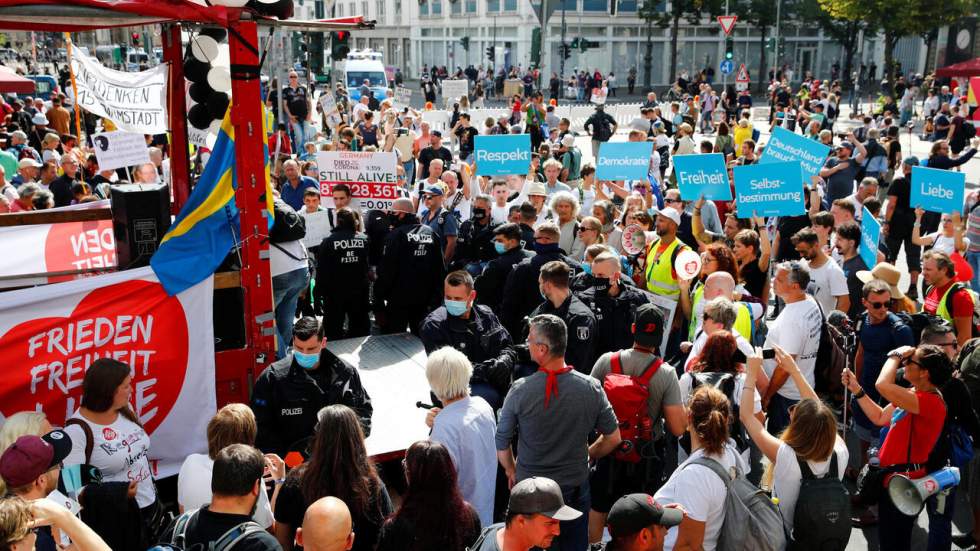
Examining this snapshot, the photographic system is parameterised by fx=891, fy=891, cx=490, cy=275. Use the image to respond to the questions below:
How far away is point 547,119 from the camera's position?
22.7 metres

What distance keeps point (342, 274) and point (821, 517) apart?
5.21m

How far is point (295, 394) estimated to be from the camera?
5387mm

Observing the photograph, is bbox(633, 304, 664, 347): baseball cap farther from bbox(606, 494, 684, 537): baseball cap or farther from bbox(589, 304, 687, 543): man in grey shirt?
bbox(606, 494, 684, 537): baseball cap

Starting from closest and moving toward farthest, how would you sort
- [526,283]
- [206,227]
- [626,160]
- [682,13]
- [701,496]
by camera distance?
[701,496] → [206,227] → [526,283] → [626,160] → [682,13]

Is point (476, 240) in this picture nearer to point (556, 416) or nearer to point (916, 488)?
point (556, 416)

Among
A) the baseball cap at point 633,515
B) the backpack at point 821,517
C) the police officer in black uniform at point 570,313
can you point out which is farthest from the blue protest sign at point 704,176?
the baseball cap at point 633,515

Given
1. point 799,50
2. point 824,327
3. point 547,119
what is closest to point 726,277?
point 824,327

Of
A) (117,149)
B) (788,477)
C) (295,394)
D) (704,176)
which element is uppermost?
(117,149)

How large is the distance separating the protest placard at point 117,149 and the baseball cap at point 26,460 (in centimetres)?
730

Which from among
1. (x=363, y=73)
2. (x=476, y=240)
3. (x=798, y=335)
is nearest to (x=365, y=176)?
(x=476, y=240)

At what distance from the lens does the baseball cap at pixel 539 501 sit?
141 inches

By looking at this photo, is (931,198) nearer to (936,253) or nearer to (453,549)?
(936,253)

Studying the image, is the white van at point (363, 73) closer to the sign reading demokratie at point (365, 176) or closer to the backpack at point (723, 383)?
the sign reading demokratie at point (365, 176)

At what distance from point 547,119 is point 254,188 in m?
17.2
